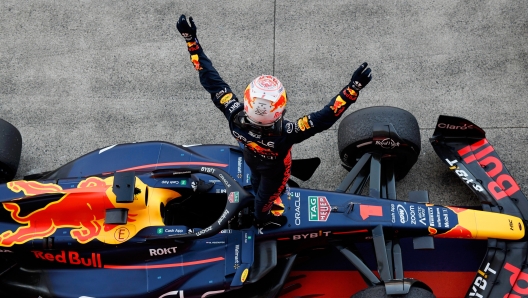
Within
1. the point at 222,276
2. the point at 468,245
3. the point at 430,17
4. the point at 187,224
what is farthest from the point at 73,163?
the point at 430,17

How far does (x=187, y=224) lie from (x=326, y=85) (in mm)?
2248

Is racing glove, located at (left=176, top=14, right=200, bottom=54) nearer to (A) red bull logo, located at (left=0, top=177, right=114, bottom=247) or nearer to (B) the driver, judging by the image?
(B) the driver

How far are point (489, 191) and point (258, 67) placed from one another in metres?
2.70

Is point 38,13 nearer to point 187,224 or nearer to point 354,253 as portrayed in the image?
point 187,224

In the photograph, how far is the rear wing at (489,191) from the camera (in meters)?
4.34

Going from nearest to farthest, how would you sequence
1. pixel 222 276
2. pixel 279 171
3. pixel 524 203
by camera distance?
1. pixel 279 171
2. pixel 222 276
3. pixel 524 203

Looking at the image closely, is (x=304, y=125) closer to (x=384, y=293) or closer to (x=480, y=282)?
(x=384, y=293)

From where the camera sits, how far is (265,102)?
331 cm

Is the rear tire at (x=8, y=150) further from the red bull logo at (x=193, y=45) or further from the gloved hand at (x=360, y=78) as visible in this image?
the gloved hand at (x=360, y=78)

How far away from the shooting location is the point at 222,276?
4.26 metres

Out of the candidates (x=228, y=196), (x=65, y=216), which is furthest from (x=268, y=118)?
(x=65, y=216)

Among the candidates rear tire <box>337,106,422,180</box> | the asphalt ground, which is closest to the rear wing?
rear tire <box>337,106,422,180</box>

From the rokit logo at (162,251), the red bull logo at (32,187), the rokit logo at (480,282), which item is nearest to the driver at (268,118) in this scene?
the rokit logo at (162,251)

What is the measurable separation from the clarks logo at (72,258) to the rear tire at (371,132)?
223cm
